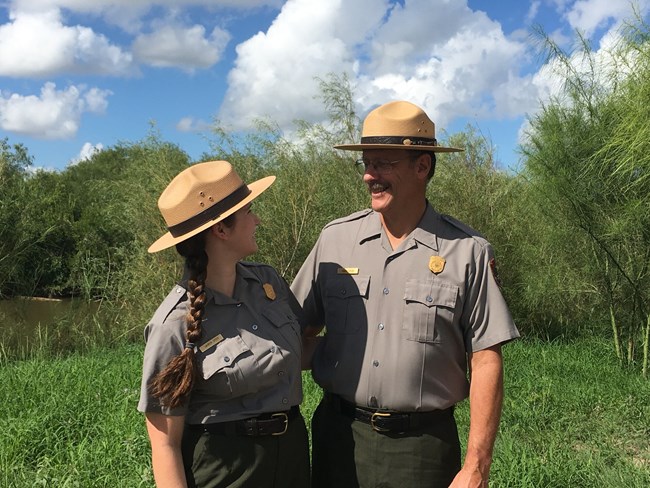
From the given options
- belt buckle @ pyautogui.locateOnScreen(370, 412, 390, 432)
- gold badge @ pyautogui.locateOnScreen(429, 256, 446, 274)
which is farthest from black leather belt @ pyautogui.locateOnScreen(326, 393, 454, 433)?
gold badge @ pyautogui.locateOnScreen(429, 256, 446, 274)

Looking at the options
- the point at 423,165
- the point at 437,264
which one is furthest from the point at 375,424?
the point at 423,165

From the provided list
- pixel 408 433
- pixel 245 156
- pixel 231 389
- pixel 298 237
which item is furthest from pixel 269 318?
pixel 245 156

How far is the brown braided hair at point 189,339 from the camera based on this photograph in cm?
187

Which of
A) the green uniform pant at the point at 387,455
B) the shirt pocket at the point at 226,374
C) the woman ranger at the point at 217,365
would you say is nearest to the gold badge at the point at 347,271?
the woman ranger at the point at 217,365

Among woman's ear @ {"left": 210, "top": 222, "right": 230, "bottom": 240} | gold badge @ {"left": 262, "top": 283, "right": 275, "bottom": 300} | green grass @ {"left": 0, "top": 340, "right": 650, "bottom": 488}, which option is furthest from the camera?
green grass @ {"left": 0, "top": 340, "right": 650, "bottom": 488}

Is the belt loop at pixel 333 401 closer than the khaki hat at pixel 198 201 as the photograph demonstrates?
No

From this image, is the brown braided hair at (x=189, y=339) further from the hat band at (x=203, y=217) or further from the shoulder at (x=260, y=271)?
the shoulder at (x=260, y=271)

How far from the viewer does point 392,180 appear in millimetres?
2379

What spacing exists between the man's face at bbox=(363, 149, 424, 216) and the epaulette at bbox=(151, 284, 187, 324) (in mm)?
760

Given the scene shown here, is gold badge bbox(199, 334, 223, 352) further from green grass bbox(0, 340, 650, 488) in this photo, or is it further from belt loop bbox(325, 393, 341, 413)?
green grass bbox(0, 340, 650, 488)

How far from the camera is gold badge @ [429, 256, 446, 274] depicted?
7.60ft

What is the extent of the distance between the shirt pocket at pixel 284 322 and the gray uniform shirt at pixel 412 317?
0.79ft

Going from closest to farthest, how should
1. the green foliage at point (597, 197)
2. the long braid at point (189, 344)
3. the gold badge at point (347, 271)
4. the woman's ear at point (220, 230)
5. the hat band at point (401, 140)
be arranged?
the long braid at point (189, 344), the woman's ear at point (220, 230), the hat band at point (401, 140), the gold badge at point (347, 271), the green foliage at point (597, 197)

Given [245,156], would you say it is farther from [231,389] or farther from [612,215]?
[231,389]
